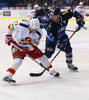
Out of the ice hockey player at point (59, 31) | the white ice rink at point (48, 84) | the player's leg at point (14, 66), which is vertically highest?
the ice hockey player at point (59, 31)

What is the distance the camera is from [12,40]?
3.05 meters

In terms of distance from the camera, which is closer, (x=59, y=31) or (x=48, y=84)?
(x=48, y=84)

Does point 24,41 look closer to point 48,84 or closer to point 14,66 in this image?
point 14,66

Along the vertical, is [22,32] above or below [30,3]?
above

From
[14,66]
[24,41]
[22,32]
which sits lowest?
[14,66]

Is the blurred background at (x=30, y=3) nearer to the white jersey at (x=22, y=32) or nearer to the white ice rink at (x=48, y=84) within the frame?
the white ice rink at (x=48, y=84)

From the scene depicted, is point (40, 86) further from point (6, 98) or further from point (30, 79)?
point (6, 98)

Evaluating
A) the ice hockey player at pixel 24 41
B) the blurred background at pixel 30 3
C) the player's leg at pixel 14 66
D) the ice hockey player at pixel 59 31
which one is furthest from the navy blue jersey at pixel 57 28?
the blurred background at pixel 30 3

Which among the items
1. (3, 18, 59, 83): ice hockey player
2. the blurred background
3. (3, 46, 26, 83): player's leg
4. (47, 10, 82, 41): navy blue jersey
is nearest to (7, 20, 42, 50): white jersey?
(3, 18, 59, 83): ice hockey player

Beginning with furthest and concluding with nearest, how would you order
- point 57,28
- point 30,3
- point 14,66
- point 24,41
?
point 30,3, point 57,28, point 24,41, point 14,66

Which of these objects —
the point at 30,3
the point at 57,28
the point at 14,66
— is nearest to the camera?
the point at 14,66

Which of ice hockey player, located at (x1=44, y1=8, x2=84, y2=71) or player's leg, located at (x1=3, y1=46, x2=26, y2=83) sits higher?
ice hockey player, located at (x1=44, y1=8, x2=84, y2=71)

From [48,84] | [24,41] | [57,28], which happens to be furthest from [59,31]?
[48,84]

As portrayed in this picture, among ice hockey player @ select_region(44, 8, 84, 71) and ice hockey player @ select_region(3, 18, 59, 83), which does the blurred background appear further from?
ice hockey player @ select_region(3, 18, 59, 83)
